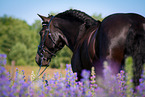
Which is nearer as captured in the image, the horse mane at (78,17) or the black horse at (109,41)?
the black horse at (109,41)

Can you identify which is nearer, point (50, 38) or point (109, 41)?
point (109, 41)

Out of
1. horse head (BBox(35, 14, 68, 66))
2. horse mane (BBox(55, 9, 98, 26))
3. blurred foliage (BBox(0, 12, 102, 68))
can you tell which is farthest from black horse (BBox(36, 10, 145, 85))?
blurred foliage (BBox(0, 12, 102, 68))

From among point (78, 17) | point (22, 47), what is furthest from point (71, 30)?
point (22, 47)

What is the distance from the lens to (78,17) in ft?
16.9

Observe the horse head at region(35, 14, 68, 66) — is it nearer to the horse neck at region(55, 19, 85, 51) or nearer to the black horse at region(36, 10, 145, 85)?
the horse neck at region(55, 19, 85, 51)

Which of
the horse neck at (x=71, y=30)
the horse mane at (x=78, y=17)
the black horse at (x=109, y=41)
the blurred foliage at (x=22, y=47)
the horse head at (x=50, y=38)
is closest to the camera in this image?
the black horse at (x=109, y=41)

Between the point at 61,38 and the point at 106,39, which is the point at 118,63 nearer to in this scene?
the point at 106,39

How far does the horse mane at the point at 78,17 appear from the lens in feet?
16.1

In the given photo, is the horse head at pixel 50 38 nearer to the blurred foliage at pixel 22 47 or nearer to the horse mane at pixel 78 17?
the horse mane at pixel 78 17

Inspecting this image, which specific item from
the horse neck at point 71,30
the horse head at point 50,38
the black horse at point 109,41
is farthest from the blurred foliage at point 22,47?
the black horse at point 109,41

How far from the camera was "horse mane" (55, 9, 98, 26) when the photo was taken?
489cm

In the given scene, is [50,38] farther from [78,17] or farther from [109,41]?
[109,41]

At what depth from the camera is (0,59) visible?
2.46 meters

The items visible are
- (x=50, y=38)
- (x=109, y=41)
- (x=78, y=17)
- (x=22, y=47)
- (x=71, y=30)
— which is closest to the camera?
(x=109, y=41)
